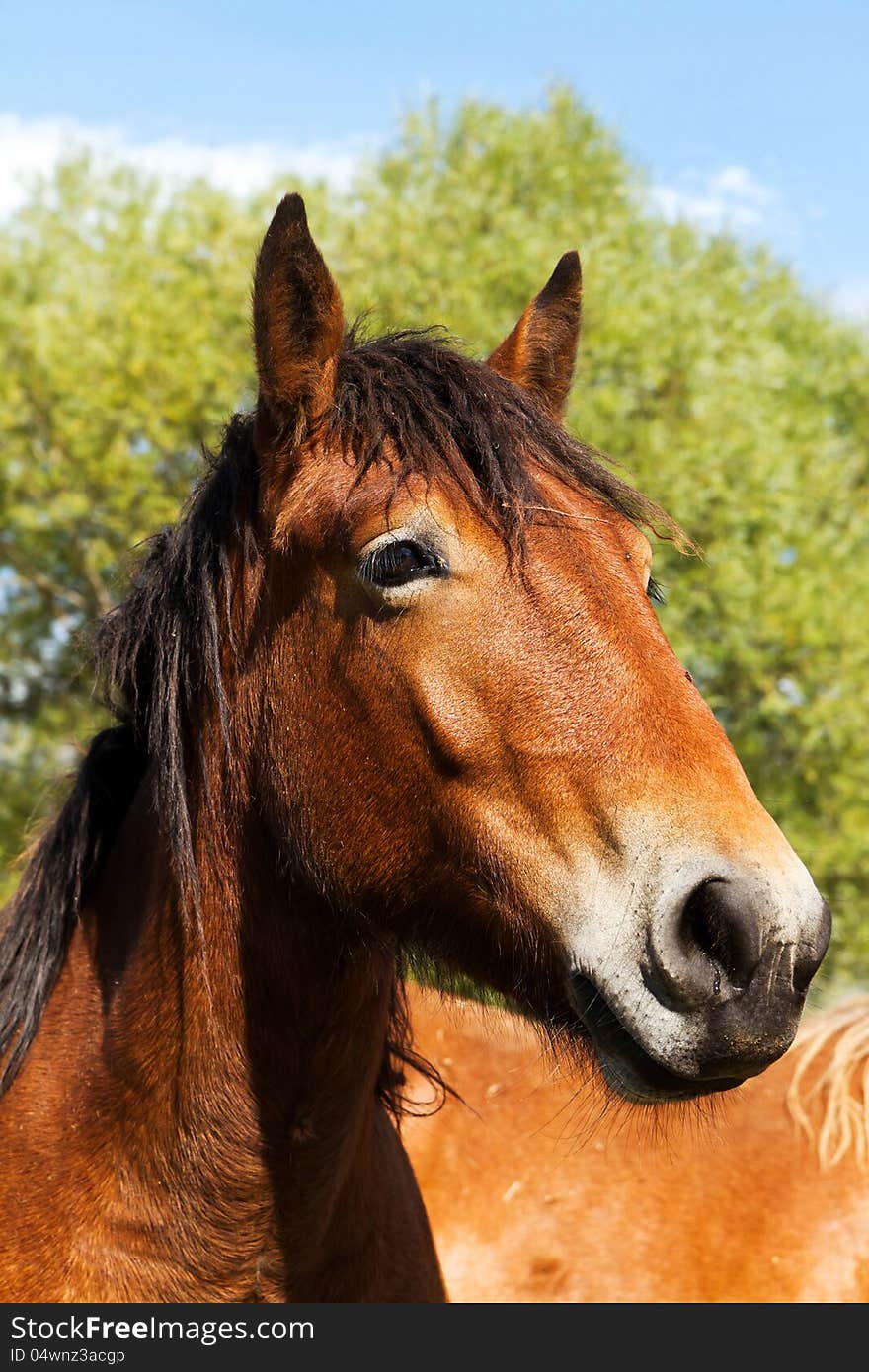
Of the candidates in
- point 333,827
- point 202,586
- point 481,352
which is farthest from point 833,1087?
point 481,352

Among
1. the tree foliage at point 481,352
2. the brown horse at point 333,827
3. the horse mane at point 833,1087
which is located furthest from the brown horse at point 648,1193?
the tree foliage at point 481,352

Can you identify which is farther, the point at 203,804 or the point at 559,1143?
the point at 559,1143

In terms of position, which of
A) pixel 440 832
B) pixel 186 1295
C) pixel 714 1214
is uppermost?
pixel 440 832

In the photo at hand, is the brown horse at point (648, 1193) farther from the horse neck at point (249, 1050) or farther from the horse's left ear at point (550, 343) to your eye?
the horse's left ear at point (550, 343)

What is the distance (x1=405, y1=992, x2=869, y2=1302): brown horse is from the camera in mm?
3924

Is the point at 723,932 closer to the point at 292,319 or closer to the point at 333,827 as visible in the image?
the point at 333,827

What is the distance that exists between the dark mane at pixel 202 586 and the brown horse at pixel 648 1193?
105cm

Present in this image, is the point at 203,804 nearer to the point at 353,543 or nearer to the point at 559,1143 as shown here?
the point at 353,543

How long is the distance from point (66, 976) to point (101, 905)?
0.19 m

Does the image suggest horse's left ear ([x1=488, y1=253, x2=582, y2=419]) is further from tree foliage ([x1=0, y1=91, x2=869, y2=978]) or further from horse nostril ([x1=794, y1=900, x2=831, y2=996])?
tree foliage ([x1=0, y1=91, x2=869, y2=978])

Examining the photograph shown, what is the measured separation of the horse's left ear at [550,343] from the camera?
3.35 m

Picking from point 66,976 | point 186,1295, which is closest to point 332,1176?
point 186,1295

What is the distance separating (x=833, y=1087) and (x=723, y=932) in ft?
8.44

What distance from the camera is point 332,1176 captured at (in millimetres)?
2717
